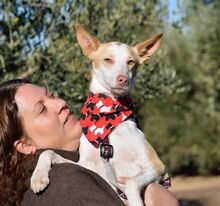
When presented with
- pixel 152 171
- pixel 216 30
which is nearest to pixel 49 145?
pixel 152 171

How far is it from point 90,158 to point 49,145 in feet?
0.92

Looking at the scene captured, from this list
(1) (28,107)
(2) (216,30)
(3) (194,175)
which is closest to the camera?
(1) (28,107)

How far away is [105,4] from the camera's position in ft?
24.8

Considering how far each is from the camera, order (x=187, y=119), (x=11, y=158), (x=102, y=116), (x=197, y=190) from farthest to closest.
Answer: (x=187, y=119) → (x=197, y=190) → (x=102, y=116) → (x=11, y=158)

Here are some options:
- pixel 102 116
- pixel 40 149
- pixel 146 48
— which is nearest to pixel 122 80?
pixel 102 116

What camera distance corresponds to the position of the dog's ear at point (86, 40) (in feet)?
14.0

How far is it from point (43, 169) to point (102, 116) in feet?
2.25

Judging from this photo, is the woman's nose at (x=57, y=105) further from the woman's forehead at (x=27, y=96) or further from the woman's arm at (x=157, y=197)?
the woman's arm at (x=157, y=197)

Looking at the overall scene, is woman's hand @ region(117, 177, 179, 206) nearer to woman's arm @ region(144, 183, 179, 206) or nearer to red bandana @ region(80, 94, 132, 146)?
woman's arm @ region(144, 183, 179, 206)

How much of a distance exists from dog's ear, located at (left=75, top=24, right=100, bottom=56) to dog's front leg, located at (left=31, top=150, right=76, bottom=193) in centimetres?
106

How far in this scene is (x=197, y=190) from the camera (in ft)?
54.5

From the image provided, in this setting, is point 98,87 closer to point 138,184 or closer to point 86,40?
point 86,40

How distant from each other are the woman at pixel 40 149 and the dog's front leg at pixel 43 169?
0.03 metres

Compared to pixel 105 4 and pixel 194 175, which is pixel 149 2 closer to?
pixel 105 4
